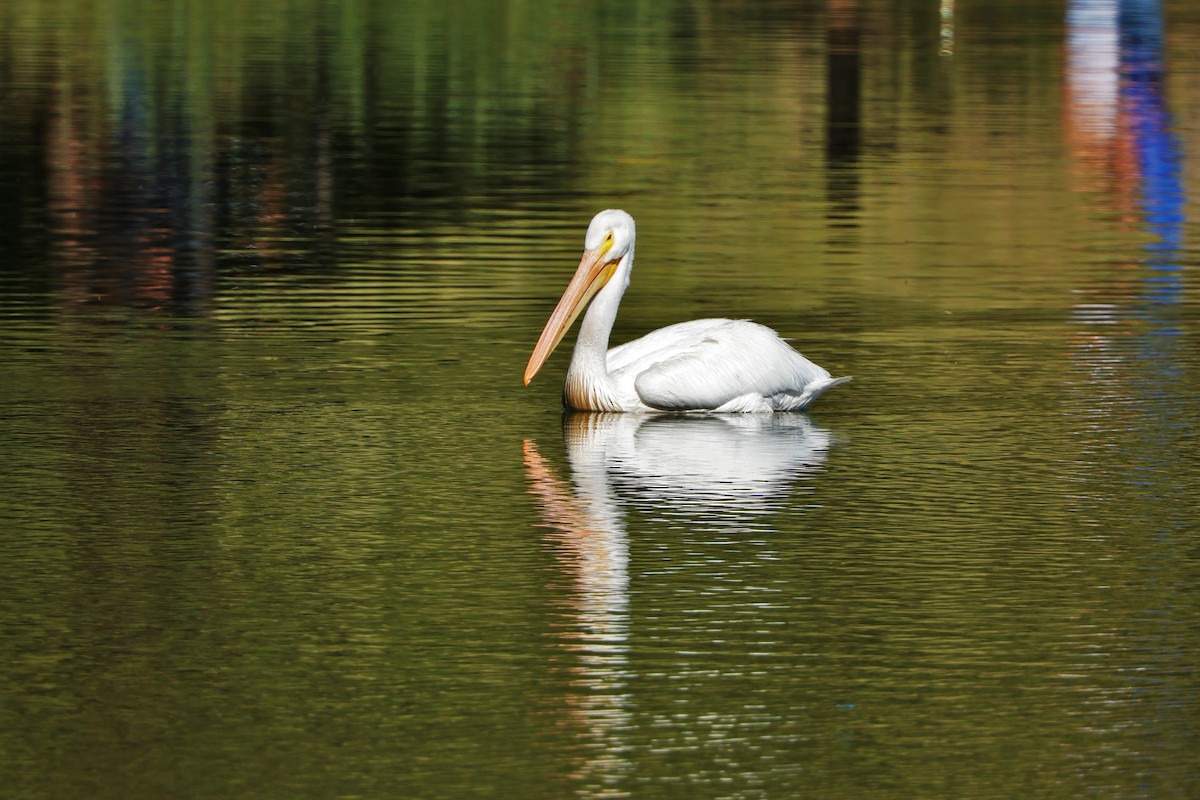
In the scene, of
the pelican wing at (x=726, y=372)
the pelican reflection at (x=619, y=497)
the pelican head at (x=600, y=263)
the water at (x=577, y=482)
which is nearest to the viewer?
the water at (x=577, y=482)

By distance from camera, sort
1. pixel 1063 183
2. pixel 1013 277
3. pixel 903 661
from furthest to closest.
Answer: pixel 1063 183, pixel 1013 277, pixel 903 661

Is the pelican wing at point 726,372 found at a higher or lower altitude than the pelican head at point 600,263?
lower

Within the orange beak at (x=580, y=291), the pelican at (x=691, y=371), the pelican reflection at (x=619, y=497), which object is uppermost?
the orange beak at (x=580, y=291)

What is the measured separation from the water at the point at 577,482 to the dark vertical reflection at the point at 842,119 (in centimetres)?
21

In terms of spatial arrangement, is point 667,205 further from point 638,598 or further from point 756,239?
point 638,598

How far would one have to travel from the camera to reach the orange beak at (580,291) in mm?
12578

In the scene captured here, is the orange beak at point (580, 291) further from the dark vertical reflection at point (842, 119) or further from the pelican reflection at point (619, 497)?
the dark vertical reflection at point (842, 119)

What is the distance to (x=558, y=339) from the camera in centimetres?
1261

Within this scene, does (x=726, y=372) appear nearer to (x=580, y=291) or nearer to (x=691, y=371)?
(x=691, y=371)

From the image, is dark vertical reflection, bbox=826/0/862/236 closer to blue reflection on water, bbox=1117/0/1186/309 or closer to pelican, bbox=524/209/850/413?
blue reflection on water, bbox=1117/0/1186/309

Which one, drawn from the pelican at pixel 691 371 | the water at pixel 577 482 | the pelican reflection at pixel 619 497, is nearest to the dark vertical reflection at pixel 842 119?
the water at pixel 577 482

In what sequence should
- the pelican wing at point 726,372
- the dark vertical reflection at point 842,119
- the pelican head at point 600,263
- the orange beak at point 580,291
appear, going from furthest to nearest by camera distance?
the dark vertical reflection at point 842,119, the pelican head at point 600,263, the orange beak at point 580,291, the pelican wing at point 726,372

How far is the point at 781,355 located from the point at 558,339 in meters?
1.10

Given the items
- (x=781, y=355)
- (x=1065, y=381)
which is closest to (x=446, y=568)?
(x=781, y=355)
